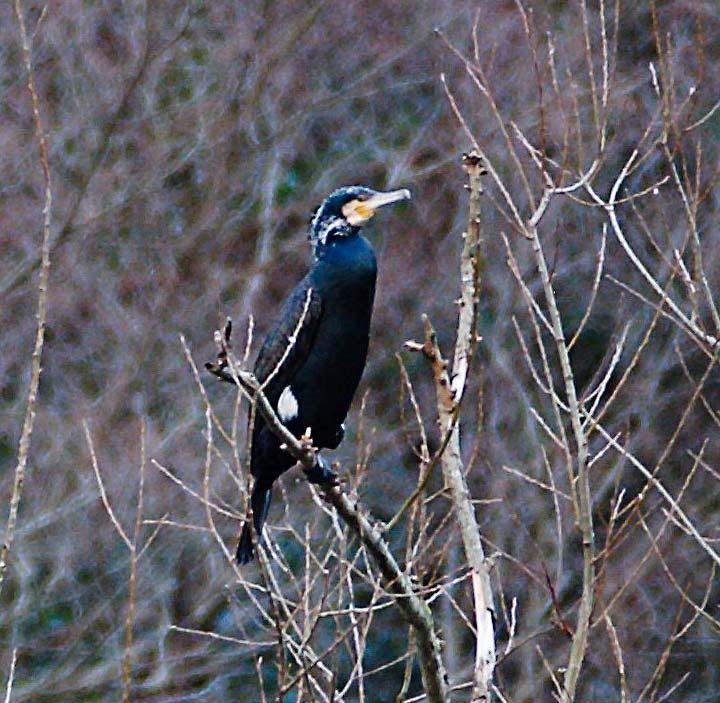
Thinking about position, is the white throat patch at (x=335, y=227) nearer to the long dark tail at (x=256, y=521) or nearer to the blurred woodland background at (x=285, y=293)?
the long dark tail at (x=256, y=521)

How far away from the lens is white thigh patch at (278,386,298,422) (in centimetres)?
477

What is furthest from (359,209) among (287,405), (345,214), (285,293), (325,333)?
(285,293)

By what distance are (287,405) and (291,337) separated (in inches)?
10.1

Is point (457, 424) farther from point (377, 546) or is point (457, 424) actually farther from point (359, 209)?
point (359, 209)

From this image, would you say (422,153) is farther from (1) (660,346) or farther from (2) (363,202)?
(2) (363,202)

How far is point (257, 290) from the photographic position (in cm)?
816

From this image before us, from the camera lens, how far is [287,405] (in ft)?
15.7

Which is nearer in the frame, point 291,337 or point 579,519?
point 579,519

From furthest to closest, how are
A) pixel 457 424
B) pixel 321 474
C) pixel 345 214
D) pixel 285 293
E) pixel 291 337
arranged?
pixel 285 293
pixel 345 214
pixel 291 337
pixel 321 474
pixel 457 424

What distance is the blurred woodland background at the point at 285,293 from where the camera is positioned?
7.86 meters

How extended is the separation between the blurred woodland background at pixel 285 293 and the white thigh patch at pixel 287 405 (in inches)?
104

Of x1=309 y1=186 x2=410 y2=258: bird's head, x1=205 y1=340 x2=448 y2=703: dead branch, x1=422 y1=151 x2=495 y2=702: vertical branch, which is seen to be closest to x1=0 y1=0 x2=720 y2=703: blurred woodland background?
x1=309 y1=186 x2=410 y2=258: bird's head

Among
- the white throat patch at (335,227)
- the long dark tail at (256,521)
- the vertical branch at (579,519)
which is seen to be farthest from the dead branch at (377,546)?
the white throat patch at (335,227)

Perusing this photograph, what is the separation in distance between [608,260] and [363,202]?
417cm
